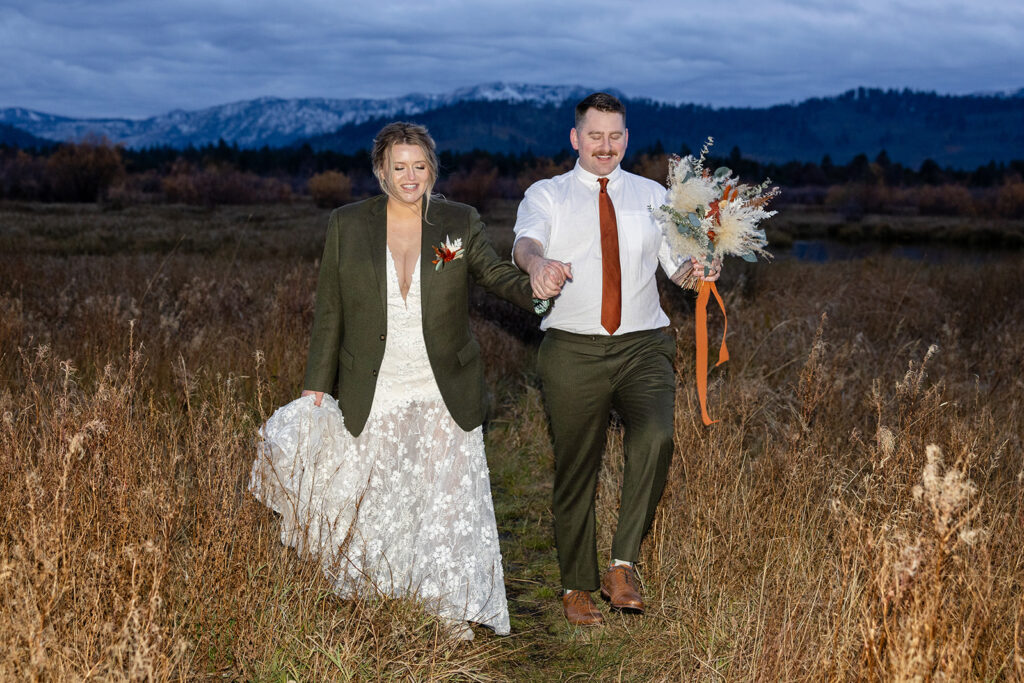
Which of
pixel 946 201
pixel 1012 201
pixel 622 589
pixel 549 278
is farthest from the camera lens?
pixel 946 201

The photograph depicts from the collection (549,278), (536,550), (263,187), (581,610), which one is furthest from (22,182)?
(549,278)

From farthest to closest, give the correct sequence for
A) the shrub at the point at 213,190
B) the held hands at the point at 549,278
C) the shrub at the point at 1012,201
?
the shrub at the point at 213,190 < the shrub at the point at 1012,201 < the held hands at the point at 549,278

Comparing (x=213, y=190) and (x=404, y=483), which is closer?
(x=404, y=483)

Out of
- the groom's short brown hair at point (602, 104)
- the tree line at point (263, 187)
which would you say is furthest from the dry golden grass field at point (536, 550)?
the tree line at point (263, 187)

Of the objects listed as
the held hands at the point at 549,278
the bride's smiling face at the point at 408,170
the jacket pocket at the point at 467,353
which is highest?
the bride's smiling face at the point at 408,170

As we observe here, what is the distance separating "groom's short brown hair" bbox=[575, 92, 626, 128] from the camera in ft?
14.1

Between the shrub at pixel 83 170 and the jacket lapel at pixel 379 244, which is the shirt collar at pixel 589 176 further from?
the shrub at pixel 83 170

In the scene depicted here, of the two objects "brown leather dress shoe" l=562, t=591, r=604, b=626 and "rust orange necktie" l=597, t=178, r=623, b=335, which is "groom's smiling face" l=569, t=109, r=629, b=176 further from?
"brown leather dress shoe" l=562, t=591, r=604, b=626

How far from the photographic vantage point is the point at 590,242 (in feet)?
14.5

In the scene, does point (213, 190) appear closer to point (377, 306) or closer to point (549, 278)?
point (377, 306)

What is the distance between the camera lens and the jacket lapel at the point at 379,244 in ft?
13.8

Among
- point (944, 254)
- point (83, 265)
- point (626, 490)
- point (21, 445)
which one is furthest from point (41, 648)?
point (944, 254)

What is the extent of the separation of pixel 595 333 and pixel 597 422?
0.44 metres

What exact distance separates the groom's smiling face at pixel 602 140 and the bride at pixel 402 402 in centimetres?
66
